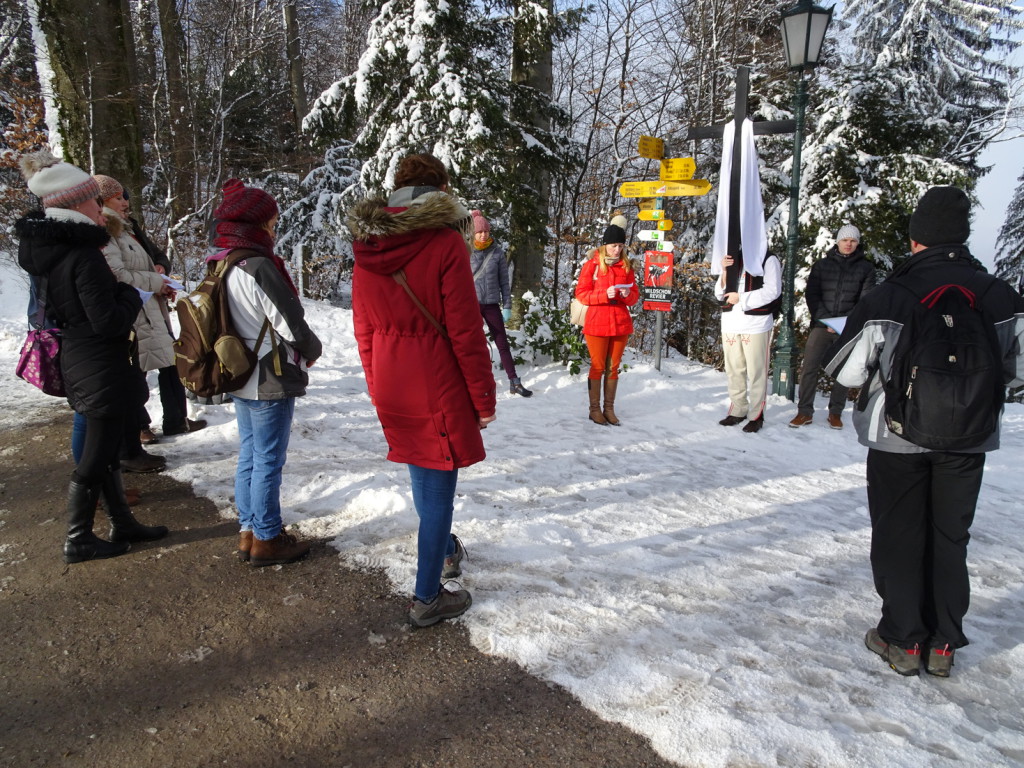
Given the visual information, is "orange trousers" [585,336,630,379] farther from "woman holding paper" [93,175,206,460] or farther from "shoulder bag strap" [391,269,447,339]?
"shoulder bag strap" [391,269,447,339]

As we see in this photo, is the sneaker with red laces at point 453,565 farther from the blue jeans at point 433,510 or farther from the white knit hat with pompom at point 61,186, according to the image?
the white knit hat with pompom at point 61,186

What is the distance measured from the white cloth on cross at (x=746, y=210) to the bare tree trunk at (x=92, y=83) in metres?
6.92

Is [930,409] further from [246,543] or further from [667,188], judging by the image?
[667,188]

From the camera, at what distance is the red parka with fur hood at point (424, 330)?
248 centimetres

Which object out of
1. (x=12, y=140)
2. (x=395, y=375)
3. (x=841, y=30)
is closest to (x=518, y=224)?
(x=395, y=375)

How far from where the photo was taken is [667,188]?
25.0 feet

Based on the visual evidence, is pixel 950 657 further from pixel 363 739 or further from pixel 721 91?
pixel 721 91

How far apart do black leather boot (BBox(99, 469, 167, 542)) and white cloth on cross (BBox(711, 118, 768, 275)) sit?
17.2 ft

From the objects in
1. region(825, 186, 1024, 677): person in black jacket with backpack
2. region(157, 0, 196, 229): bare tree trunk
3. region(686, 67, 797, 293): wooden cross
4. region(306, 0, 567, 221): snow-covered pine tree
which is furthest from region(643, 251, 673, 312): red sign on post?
region(157, 0, 196, 229): bare tree trunk

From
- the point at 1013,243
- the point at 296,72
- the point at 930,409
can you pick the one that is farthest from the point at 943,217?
the point at 1013,243

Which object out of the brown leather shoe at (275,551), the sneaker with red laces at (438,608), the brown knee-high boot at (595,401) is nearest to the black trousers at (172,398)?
the brown leather shoe at (275,551)

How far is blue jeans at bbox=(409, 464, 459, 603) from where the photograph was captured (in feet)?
8.79

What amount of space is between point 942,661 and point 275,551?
3.18 metres

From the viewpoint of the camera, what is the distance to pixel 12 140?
10930mm
